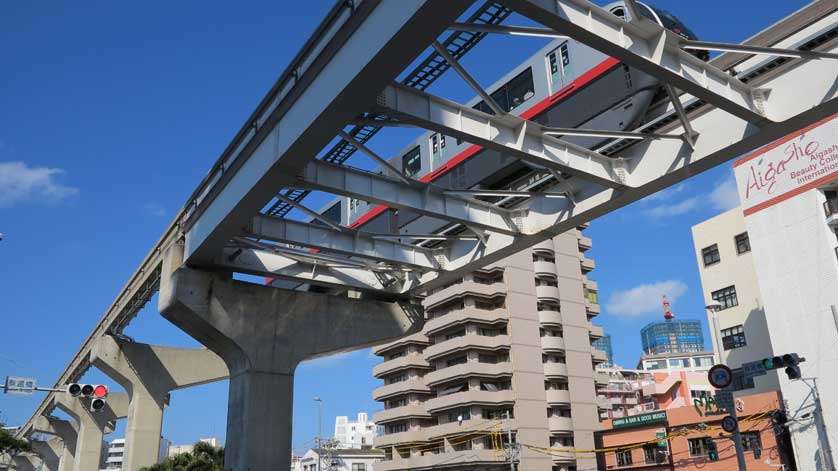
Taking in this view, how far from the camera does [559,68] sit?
812 inches

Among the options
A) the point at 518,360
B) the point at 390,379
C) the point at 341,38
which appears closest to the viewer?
the point at 341,38

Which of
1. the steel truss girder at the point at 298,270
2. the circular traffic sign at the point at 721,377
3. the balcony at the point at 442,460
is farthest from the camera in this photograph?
the balcony at the point at 442,460

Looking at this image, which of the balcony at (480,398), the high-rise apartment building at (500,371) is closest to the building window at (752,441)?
the high-rise apartment building at (500,371)

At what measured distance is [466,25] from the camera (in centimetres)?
1155

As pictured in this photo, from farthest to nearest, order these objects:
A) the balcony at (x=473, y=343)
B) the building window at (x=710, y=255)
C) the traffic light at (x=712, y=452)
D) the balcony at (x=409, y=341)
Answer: the balcony at (x=409, y=341), the balcony at (x=473, y=343), the building window at (x=710, y=255), the traffic light at (x=712, y=452)

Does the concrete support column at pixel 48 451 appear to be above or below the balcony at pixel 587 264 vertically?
below

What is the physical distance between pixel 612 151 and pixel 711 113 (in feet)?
8.12

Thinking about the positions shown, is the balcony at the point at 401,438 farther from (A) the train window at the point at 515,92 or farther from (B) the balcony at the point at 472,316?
(A) the train window at the point at 515,92

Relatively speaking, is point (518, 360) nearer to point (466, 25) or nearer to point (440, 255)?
point (440, 255)

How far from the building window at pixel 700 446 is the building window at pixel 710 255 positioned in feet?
40.7

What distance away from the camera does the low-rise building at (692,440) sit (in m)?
40.4

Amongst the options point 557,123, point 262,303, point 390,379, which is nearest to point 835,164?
point 557,123

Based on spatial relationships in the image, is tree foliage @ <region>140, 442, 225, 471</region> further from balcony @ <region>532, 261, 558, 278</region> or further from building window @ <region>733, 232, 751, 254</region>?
balcony @ <region>532, 261, 558, 278</region>

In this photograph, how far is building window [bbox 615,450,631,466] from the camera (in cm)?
5103
